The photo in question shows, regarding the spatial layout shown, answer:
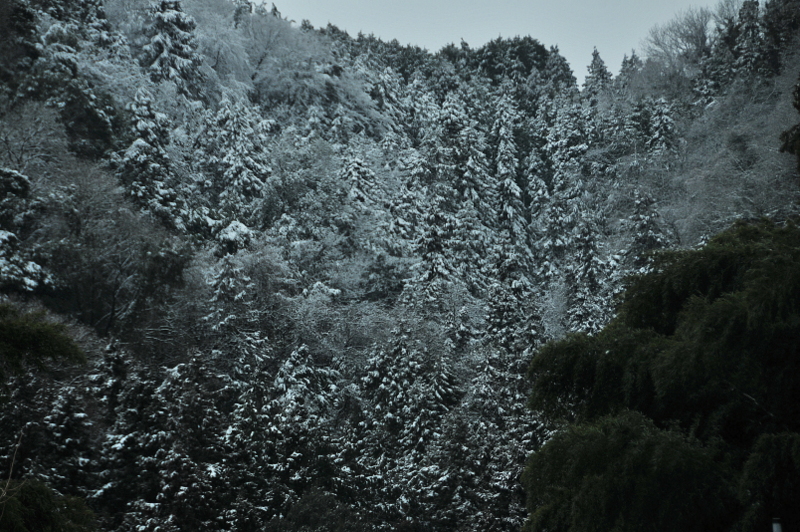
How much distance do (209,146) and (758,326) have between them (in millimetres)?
25759

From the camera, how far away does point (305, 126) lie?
35.2 m

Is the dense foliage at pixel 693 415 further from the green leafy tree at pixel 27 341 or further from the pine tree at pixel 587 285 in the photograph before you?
the pine tree at pixel 587 285

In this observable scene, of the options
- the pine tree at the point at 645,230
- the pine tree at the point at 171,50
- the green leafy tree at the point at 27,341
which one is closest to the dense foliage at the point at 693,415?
the green leafy tree at the point at 27,341

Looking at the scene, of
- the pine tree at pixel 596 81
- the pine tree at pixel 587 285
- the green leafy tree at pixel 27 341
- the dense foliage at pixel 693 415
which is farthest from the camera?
the pine tree at pixel 596 81

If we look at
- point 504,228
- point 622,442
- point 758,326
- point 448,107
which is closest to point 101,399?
point 622,442

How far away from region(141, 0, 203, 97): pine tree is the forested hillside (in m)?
0.13

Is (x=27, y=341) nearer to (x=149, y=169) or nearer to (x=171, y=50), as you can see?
Result: (x=149, y=169)

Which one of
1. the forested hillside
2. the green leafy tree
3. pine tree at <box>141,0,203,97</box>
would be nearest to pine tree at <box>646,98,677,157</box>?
the forested hillside

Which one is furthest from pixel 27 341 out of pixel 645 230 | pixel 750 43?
pixel 750 43

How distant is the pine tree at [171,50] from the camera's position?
3047 cm

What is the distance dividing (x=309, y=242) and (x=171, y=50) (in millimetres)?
11297

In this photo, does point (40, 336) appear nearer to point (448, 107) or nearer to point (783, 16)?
point (783, 16)

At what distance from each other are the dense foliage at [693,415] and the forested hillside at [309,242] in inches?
35.0

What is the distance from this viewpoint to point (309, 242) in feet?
88.8
